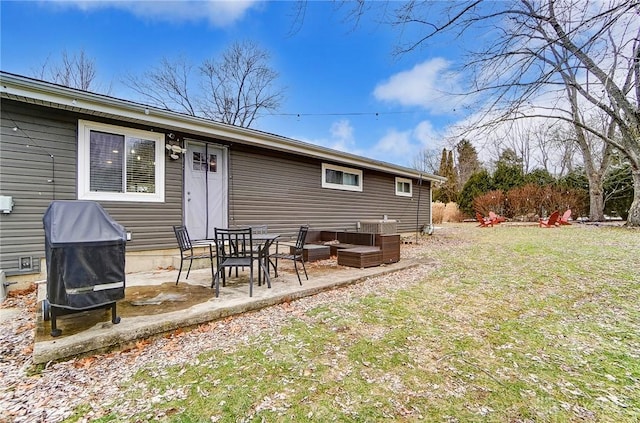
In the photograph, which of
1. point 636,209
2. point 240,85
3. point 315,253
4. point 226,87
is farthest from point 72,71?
point 636,209

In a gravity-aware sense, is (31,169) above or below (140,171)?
below

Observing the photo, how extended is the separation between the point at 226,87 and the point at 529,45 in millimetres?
18098

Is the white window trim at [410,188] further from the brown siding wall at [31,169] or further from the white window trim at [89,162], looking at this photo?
the brown siding wall at [31,169]

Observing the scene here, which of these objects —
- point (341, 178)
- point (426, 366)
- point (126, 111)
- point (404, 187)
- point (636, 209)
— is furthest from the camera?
point (636, 209)

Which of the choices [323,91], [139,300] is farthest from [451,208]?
[139,300]

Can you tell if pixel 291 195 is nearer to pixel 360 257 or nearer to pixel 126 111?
pixel 360 257

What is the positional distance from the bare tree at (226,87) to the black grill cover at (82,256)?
1632cm

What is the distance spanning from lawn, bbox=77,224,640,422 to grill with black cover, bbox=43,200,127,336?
2.73ft

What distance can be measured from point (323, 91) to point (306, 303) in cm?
1282

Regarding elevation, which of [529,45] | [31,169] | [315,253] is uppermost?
[529,45]

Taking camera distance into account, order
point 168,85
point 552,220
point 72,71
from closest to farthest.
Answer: point 552,220, point 72,71, point 168,85

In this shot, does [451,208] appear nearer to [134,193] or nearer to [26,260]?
[134,193]

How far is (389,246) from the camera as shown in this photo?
248 inches

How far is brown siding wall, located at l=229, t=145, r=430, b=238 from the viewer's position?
6.86 m
